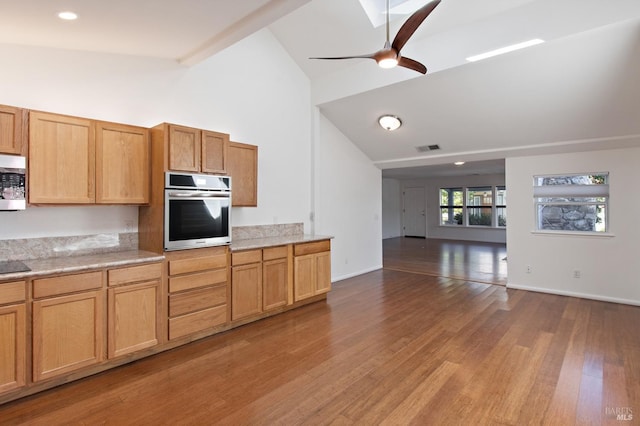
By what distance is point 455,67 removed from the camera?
12.7 ft

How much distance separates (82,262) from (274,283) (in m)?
2.00

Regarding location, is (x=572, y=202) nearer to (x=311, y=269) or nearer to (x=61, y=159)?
(x=311, y=269)

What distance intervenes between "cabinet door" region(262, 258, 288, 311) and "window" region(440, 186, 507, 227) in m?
9.66

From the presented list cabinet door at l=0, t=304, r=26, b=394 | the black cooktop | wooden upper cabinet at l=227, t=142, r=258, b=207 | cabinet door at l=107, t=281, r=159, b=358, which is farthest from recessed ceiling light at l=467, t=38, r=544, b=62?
cabinet door at l=0, t=304, r=26, b=394

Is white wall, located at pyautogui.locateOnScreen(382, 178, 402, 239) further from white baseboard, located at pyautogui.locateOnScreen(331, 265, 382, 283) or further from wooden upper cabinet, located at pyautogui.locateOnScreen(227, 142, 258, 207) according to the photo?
wooden upper cabinet, located at pyautogui.locateOnScreen(227, 142, 258, 207)

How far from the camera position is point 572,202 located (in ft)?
16.4

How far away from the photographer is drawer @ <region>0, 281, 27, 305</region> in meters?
2.21

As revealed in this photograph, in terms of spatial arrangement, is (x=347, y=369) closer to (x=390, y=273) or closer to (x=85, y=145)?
(x=85, y=145)

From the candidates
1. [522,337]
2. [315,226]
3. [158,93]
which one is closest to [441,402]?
[522,337]

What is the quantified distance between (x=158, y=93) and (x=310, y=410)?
339cm

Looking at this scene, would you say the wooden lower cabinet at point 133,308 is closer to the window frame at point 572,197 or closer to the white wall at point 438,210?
the window frame at point 572,197

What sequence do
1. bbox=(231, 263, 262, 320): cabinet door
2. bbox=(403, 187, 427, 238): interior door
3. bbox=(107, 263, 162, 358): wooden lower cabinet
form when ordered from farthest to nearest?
bbox=(403, 187, 427, 238): interior door < bbox=(231, 263, 262, 320): cabinet door < bbox=(107, 263, 162, 358): wooden lower cabinet

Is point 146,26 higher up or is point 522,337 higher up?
point 146,26

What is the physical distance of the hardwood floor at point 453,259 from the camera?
636cm
